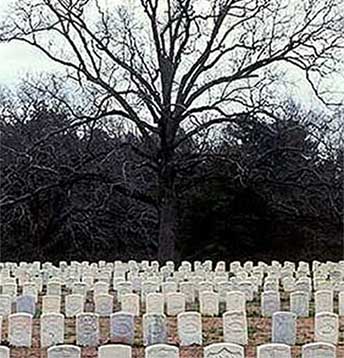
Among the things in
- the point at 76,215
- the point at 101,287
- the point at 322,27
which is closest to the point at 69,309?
the point at 101,287

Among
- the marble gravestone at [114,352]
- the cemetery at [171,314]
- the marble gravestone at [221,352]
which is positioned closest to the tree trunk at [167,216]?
the cemetery at [171,314]

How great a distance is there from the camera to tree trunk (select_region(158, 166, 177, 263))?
18766 millimetres

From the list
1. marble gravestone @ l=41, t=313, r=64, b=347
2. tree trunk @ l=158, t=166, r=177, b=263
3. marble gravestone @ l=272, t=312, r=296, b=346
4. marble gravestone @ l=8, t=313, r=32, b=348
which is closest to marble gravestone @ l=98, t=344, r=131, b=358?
marble gravestone @ l=41, t=313, r=64, b=347

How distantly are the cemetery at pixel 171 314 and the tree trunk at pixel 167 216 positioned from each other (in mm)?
3165

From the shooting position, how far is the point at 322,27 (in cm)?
1831

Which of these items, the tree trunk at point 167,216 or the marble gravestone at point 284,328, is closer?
the marble gravestone at point 284,328

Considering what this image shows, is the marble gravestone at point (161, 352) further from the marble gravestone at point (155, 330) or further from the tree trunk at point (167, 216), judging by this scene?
the tree trunk at point (167, 216)

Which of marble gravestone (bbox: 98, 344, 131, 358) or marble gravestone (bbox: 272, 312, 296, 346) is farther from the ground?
marble gravestone (bbox: 272, 312, 296, 346)

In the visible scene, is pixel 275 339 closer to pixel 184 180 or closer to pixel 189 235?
pixel 184 180

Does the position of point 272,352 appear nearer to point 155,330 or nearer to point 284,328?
point 284,328

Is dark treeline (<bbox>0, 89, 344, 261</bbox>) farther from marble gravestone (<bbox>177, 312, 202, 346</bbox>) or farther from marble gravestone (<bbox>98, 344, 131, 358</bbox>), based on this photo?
marble gravestone (<bbox>98, 344, 131, 358</bbox>)

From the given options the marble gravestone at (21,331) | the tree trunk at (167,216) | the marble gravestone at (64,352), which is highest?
the tree trunk at (167,216)

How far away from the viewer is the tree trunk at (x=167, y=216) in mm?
18766

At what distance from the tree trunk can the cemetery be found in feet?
10.4
